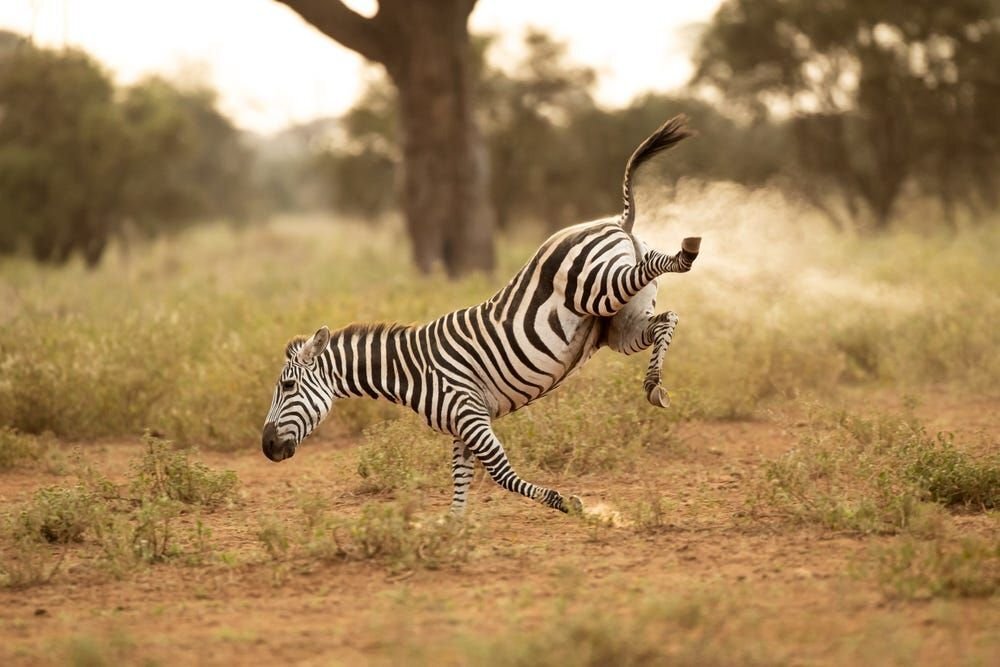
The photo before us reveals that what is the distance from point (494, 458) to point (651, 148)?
6.06 ft

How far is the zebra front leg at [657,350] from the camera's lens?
5.95m

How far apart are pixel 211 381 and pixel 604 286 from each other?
4364 millimetres

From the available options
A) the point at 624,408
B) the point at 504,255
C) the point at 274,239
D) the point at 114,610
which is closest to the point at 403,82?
the point at 504,255

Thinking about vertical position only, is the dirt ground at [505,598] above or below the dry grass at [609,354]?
below

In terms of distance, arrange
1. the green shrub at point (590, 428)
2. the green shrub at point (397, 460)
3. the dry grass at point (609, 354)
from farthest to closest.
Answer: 1. the dry grass at point (609, 354)
2. the green shrub at point (590, 428)
3. the green shrub at point (397, 460)

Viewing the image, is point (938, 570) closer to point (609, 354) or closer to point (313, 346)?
point (313, 346)

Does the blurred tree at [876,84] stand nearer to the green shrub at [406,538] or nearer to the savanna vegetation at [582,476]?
the savanna vegetation at [582,476]

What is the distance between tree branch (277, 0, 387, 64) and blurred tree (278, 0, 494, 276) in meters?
0.01

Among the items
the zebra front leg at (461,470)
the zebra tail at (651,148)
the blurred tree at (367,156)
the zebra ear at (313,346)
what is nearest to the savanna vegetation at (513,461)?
the zebra front leg at (461,470)

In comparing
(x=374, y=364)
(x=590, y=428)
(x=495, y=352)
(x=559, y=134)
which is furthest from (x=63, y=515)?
(x=559, y=134)

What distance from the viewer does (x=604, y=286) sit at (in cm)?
586

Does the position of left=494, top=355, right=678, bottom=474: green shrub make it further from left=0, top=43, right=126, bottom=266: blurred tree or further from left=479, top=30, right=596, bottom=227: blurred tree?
left=479, top=30, right=596, bottom=227: blurred tree

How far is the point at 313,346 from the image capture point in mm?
6066

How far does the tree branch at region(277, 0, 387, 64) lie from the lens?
1498 cm
